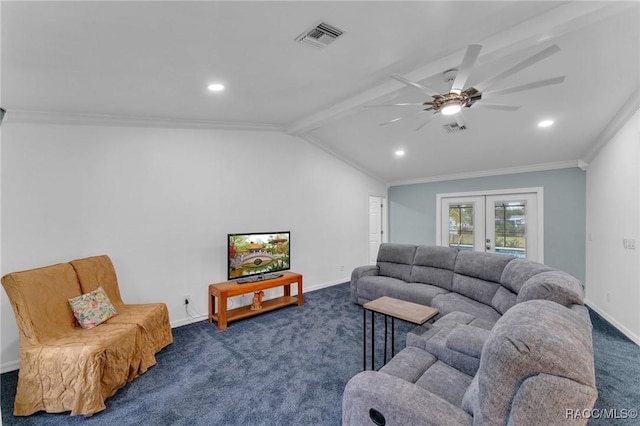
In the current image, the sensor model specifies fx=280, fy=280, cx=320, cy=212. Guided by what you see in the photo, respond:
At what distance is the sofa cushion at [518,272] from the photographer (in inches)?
101

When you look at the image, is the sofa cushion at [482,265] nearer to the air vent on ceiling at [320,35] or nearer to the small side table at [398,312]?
the small side table at [398,312]

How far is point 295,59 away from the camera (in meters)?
2.41

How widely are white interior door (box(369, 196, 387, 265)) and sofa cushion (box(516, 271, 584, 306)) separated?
14.7 ft

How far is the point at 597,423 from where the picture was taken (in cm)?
193

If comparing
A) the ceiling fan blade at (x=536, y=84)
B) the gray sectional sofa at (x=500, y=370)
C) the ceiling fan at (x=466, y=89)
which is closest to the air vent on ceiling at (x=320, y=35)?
the ceiling fan at (x=466, y=89)

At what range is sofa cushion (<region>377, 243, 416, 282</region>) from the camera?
4.29 m

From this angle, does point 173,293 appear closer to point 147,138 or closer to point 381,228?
point 147,138

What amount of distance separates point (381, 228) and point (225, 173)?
4.24 metres

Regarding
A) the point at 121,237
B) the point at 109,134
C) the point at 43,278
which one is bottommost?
the point at 43,278

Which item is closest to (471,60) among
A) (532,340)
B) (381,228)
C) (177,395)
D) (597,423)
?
(532,340)

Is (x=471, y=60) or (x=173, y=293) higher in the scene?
(x=471, y=60)

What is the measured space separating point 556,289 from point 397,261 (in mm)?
2585

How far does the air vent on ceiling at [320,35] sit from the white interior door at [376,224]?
470 cm

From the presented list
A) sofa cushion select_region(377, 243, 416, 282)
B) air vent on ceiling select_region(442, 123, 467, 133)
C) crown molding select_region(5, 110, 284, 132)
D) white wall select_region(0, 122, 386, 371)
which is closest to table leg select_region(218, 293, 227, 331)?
white wall select_region(0, 122, 386, 371)
